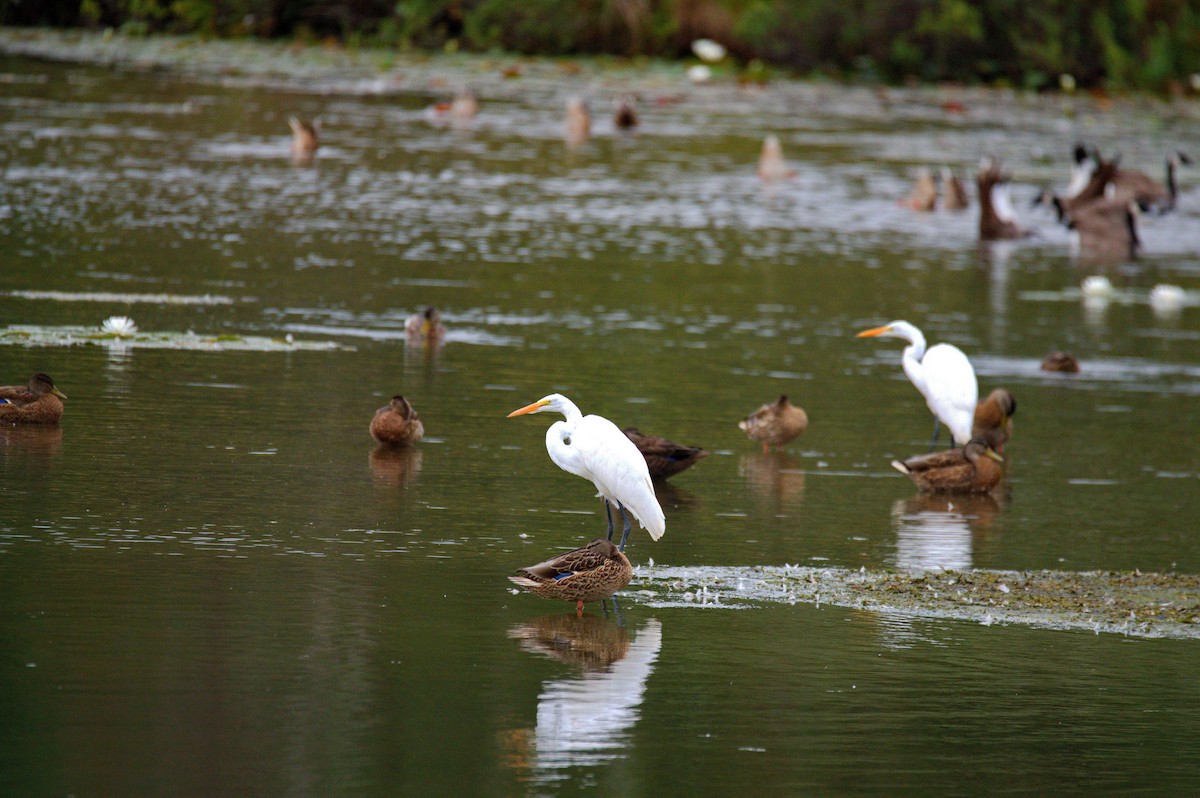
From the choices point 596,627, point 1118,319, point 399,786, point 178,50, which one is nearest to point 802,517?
point 596,627

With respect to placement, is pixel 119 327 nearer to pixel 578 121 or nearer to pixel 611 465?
pixel 611 465

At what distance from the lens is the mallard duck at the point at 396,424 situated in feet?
38.2

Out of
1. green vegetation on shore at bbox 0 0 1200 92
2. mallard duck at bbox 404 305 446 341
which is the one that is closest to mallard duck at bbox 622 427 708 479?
mallard duck at bbox 404 305 446 341

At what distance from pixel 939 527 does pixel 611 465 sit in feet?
8.34

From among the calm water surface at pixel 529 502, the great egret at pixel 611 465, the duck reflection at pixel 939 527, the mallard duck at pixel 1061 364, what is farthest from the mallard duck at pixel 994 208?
the great egret at pixel 611 465

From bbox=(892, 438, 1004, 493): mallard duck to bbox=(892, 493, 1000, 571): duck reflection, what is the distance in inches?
2.9

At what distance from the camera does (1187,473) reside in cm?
1277

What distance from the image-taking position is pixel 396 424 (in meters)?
11.6

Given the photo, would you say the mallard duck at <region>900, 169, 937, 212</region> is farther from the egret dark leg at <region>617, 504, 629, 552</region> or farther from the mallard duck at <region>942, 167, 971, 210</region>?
the egret dark leg at <region>617, 504, 629, 552</region>

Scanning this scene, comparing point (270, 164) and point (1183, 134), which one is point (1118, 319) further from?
point (1183, 134)

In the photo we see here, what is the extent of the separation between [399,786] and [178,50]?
45461 millimetres

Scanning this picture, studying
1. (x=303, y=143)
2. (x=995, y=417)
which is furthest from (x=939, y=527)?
(x=303, y=143)

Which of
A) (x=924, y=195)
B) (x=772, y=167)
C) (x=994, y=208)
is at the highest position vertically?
(x=772, y=167)

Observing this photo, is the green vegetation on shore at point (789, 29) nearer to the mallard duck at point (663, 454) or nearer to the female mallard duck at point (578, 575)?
the mallard duck at point (663, 454)
